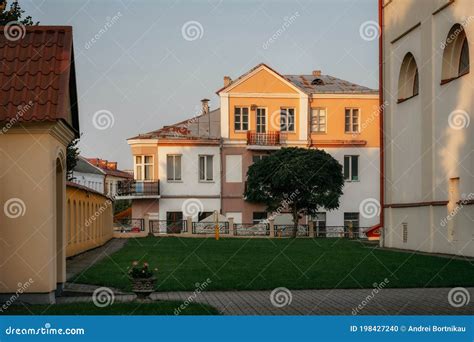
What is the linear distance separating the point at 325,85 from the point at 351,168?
21.0ft

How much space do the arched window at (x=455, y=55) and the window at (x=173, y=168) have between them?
32830 millimetres

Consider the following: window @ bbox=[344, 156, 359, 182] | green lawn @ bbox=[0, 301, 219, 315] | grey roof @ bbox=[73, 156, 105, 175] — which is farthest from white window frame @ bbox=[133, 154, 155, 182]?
grey roof @ bbox=[73, 156, 105, 175]

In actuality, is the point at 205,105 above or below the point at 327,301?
above

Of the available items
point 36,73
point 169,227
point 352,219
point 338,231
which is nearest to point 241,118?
point 169,227

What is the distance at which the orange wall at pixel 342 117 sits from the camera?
59812 mm

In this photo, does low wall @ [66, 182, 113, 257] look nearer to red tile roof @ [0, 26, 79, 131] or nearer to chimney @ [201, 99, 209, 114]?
red tile roof @ [0, 26, 79, 131]

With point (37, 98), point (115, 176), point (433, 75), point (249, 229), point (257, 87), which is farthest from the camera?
point (115, 176)

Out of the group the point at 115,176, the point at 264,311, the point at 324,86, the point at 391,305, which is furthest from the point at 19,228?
the point at 115,176

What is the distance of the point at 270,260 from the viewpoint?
26.5m

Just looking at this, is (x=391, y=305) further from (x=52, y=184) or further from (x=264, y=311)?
(x=52, y=184)

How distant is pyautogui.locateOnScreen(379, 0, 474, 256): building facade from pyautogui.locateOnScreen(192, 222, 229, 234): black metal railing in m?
20.8

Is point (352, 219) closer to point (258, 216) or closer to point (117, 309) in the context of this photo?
point (258, 216)

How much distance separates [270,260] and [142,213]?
112ft

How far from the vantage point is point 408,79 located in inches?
1303
